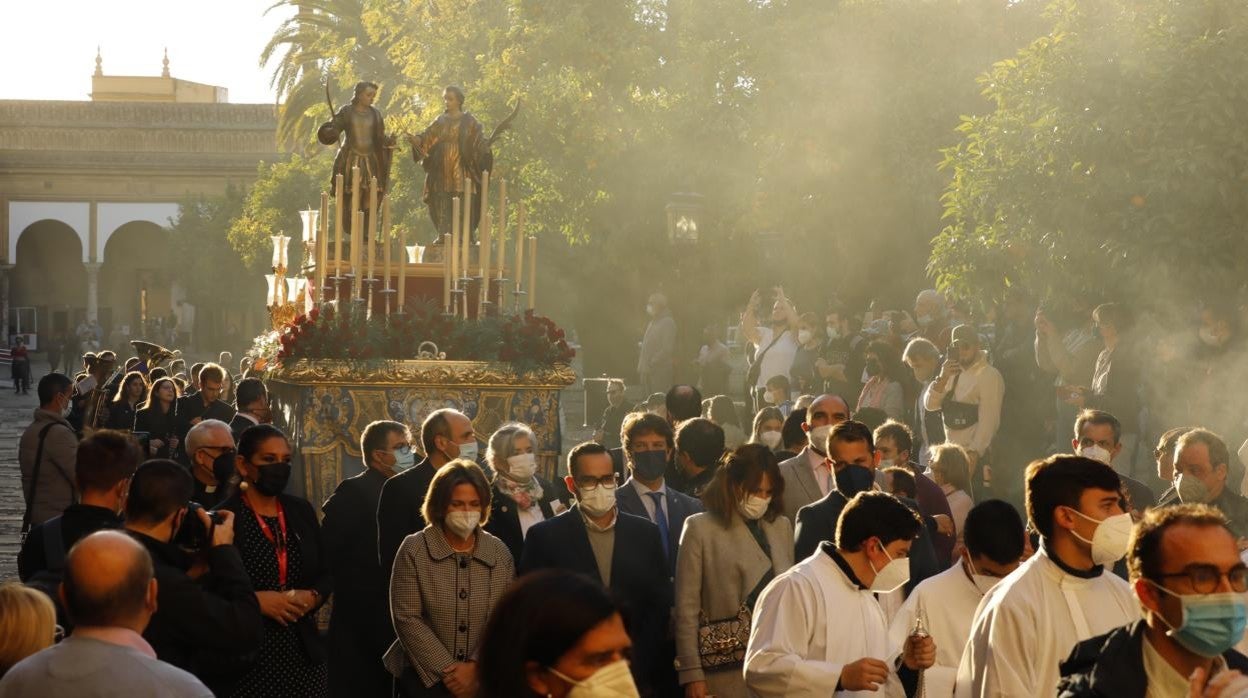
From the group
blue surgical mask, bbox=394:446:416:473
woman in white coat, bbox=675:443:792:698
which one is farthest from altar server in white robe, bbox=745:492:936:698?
blue surgical mask, bbox=394:446:416:473

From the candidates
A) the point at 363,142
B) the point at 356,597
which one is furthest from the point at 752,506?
the point at 363,142

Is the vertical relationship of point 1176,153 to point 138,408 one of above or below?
above

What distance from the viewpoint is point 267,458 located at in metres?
7.64

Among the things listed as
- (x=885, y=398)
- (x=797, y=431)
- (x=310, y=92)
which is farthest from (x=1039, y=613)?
(x=310, y=92)

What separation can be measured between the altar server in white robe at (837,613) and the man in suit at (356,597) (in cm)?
279

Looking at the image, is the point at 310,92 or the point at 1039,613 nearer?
the point at 1039,613

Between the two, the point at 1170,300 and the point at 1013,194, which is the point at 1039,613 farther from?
the point at 1013,194

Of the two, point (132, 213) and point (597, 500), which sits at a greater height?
point (132, 213)

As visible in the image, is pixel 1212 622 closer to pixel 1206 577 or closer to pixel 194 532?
pixel 1206 577

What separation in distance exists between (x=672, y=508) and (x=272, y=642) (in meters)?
2.25

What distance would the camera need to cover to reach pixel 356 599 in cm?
877

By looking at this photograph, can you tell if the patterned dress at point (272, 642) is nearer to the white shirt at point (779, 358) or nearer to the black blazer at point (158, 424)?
the black blazer at point (158, 424)

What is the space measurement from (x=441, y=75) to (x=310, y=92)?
29.3 feet

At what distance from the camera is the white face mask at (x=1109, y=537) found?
5.45 meters
